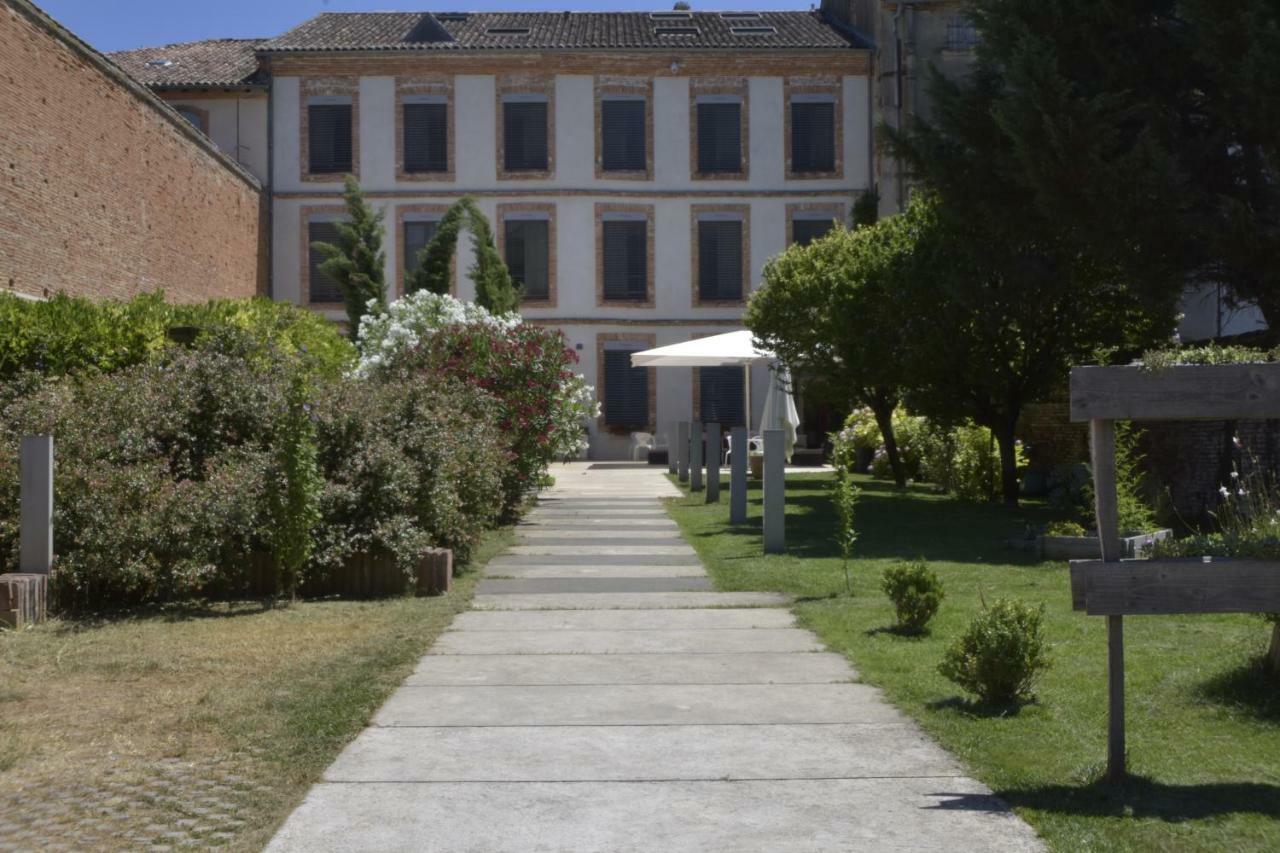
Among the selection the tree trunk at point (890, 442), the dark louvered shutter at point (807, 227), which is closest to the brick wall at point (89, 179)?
the tree trunk at point (890, 442)

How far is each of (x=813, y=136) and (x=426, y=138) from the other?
9.70m

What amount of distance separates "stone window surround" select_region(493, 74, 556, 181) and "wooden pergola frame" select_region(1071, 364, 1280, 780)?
32971 mm

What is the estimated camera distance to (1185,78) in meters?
14.9

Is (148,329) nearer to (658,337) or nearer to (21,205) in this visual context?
(21,205)

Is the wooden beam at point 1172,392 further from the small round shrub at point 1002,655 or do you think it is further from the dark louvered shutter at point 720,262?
the dark louvered shutter at point 720,262

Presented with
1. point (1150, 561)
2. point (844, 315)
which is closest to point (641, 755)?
point (1150, 561)

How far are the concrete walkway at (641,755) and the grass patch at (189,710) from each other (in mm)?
198

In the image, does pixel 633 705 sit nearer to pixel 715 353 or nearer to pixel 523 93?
pixel 715 353

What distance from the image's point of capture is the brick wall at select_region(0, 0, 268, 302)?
61.6ft

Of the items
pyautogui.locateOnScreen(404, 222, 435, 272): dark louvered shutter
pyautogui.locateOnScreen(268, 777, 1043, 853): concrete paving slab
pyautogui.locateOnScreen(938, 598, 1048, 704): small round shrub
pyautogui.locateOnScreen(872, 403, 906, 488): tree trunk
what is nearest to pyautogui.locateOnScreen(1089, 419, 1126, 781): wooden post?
pyautogui.locateOnScreen(268, 777, 1043, 853): concrete paving slab

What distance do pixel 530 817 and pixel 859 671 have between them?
274 centimetres

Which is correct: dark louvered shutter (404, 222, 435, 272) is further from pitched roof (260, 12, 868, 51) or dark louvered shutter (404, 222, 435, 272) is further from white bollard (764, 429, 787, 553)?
white bollard (764, 429, 787, 553)

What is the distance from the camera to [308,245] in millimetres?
36094

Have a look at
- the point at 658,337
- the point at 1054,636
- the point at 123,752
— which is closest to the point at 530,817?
the point at 123,752
